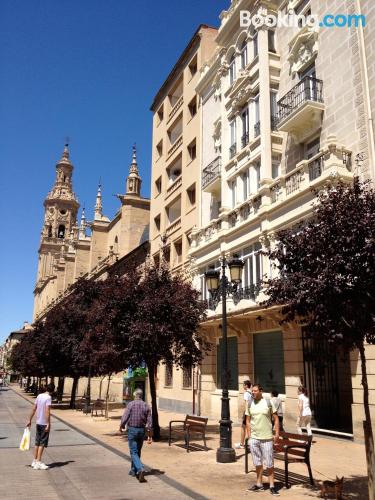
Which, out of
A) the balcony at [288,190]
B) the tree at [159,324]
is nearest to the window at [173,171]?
the balcony at [288,190]

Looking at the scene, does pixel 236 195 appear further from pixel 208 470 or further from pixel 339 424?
pixel 208 470

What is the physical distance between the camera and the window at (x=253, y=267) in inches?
742

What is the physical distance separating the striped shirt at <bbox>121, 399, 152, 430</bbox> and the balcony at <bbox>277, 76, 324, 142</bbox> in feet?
40.1

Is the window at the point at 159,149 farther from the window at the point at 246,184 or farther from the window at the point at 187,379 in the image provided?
the window at the point at 187,379

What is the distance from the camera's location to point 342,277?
712cm

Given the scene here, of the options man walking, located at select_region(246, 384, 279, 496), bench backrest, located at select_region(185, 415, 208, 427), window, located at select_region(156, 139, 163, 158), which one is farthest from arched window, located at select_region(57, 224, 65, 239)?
man walking, located at select_region(246, 384, 279, 496)

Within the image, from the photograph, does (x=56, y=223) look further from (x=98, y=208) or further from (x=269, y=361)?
(x=269, y=361)

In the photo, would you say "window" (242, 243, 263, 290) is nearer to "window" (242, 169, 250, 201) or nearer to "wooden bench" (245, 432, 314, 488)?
"window" (242, 169, 250, 201)

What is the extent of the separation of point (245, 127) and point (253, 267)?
7.01 metres

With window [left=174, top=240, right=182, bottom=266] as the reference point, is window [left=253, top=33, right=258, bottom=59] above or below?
above

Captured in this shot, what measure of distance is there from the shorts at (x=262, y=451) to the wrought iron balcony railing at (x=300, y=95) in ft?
41.4

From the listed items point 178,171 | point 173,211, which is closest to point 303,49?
point 178,171

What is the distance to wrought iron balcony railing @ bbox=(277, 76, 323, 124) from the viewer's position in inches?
679

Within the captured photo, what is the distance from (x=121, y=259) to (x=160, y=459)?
28749 millimetres
